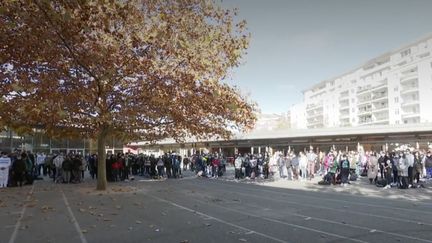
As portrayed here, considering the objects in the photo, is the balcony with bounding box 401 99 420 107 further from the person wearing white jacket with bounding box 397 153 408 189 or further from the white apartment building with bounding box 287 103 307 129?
the person wearing white jacket with bounding box 397 153 408 189

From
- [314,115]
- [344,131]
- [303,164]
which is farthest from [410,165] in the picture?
[314,115]

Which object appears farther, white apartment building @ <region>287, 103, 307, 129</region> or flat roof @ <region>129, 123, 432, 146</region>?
white apartment building @ <region>287, 103, 307, 129</region>

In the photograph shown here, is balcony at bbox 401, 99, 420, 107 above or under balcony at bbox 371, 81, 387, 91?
under

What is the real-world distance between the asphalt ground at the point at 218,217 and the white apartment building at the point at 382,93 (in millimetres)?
70012

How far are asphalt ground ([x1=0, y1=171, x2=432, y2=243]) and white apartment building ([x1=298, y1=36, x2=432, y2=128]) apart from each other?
70012 mm

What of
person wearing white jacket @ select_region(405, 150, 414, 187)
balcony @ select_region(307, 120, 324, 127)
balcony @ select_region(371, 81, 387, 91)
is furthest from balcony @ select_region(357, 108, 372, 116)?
person wearing white jacket @ select_region(405, 150, 414, 187)

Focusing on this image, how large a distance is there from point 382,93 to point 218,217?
300 feet

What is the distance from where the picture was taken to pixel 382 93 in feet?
312

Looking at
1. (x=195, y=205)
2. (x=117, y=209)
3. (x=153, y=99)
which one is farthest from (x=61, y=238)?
(x=153, y=99)

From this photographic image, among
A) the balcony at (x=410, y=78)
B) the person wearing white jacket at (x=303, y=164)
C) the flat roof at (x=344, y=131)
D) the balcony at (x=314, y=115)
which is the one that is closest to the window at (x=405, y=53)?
the balcony at (x=410, y=78)

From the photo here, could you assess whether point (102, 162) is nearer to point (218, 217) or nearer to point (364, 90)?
point (218, 217)

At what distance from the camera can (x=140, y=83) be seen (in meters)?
18.6

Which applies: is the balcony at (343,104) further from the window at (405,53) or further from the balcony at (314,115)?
the window at (405,53)

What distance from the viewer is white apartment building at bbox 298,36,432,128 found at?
80.8 meters
